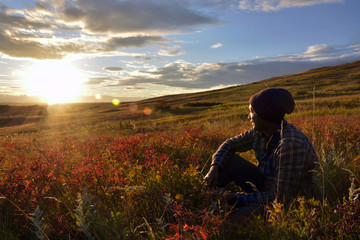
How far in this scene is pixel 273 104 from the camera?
2977 millimetres

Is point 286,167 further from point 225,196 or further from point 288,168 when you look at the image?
point 225,196

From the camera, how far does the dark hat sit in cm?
297

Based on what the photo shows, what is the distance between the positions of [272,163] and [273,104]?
0.90 meters

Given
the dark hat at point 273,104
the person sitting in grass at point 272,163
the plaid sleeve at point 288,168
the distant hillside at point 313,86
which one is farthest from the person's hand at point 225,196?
the distant hillside at point 313,86

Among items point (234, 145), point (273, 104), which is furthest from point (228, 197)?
point (273, 104)

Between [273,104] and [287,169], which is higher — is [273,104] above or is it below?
above

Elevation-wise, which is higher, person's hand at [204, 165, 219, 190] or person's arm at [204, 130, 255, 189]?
person's arm at [204, 130, 255, 189]

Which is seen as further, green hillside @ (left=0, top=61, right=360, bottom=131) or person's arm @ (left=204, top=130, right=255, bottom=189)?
green hillside @ (left=0, top=61, right=360, bottom=131)

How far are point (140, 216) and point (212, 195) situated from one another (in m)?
0.97

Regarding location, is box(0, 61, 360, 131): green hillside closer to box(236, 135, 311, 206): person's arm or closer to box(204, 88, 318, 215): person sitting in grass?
box(204, 88, 318, 215): person sitting in grass

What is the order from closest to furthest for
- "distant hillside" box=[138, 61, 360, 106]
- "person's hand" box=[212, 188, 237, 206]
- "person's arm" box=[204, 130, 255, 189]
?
"person's hand" box=[212, 188, 237, 206], "person's arm" box=[204, 130, 255, 189], "distant hillside" box=[138, 61, 360, 106]

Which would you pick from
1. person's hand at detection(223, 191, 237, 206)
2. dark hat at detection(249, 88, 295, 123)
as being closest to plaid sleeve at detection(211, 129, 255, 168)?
person's hand at detection(223, 191, 237, 206)

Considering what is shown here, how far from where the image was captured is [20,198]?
10.4 feet

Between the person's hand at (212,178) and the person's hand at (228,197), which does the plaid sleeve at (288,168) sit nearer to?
the person's hand at (228,197)
